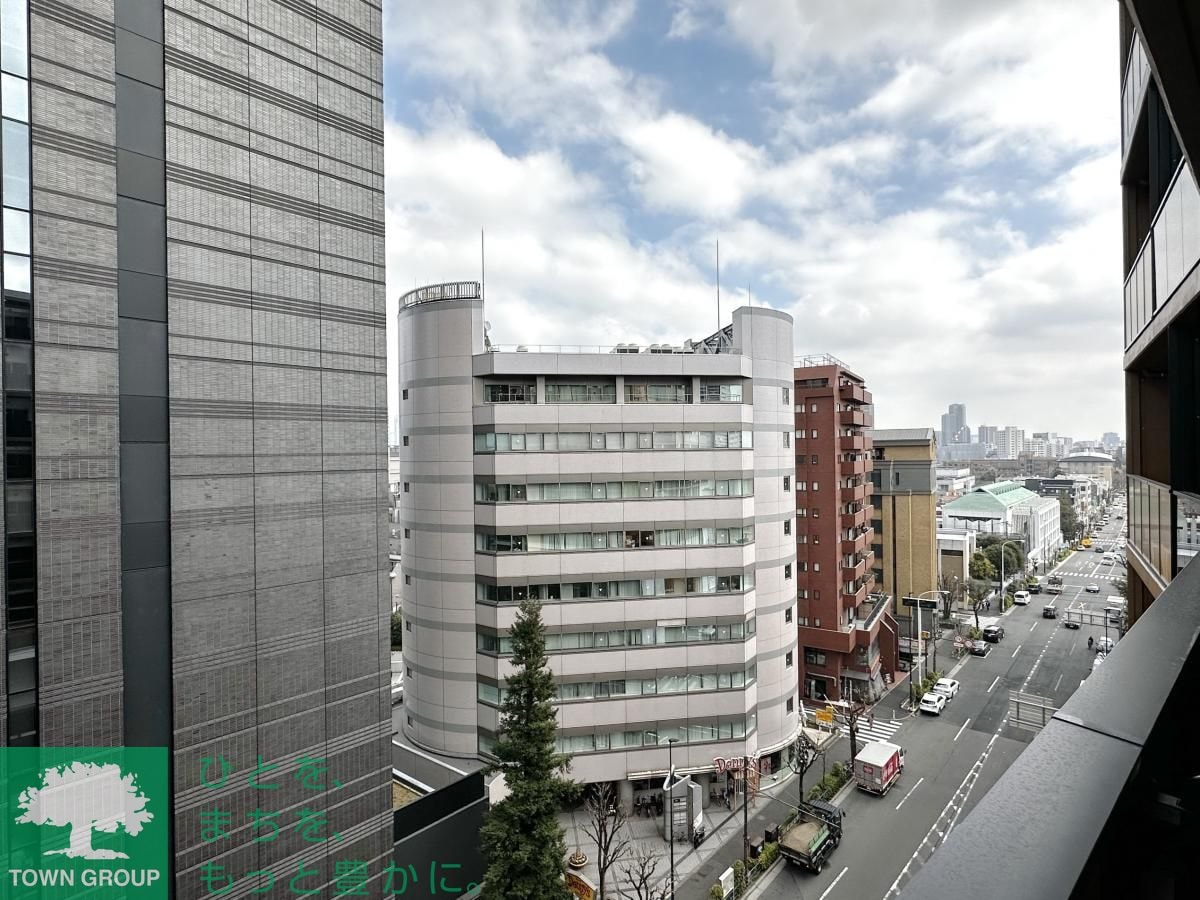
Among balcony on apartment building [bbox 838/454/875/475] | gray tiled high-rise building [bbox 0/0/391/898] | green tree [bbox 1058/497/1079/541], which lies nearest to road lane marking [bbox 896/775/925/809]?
balcony on apartment building [bbox 838/454/875/475]

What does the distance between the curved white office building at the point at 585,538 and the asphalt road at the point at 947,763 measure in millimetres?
4380

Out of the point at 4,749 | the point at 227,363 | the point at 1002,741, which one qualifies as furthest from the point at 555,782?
the point at 1002,741

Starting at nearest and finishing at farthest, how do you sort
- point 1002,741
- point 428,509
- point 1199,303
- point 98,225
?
point 1199,303 < point 98,225 < point 428,509 < point 1002,741

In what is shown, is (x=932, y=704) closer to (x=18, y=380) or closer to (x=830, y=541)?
(x=830, y=541)

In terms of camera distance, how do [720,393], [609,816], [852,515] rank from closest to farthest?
[609,816] < [720,393] < [852,515]

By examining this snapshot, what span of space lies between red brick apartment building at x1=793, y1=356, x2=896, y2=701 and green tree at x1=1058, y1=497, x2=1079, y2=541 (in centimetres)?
5935

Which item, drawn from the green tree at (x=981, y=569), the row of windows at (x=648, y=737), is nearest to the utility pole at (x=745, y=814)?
the row of windows at (x=648, y=737)

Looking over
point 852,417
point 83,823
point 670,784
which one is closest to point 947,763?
point 670,784

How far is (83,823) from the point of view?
795 cm

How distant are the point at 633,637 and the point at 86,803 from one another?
1491 centimetres

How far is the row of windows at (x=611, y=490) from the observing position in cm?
2028

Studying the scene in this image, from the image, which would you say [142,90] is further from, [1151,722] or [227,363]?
[1151,722]

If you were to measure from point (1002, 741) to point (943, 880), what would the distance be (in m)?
31.7

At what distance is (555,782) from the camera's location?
13.4 m
